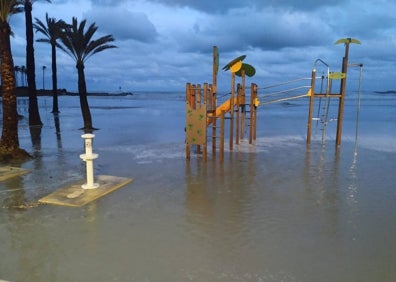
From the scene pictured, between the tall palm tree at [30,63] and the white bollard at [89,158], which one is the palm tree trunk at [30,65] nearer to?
the tall palm tree at [30,63]

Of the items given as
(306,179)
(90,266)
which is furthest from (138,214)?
(306,179)

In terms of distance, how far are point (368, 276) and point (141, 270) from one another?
2.46 metres

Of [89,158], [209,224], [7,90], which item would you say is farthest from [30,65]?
[209,224]

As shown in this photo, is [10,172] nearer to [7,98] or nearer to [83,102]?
[7,98]

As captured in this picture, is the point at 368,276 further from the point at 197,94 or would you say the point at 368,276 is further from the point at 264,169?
the point at 197,94

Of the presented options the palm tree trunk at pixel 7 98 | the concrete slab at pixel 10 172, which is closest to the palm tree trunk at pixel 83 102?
the palm tree trunk at pixel 7 98

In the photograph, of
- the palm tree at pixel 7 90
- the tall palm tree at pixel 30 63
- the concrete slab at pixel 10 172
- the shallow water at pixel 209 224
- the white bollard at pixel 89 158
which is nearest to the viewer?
the shallow water at pixel 209 224

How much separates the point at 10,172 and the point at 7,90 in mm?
2968

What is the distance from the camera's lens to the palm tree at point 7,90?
9645 millimetres

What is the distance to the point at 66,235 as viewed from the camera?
468cm

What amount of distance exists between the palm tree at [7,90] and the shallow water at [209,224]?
1.25 m

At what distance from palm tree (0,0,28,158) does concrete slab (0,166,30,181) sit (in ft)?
5.33

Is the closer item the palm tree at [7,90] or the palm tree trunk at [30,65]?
the palm tree at [7,90]

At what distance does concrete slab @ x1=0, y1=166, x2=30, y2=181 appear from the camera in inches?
303
